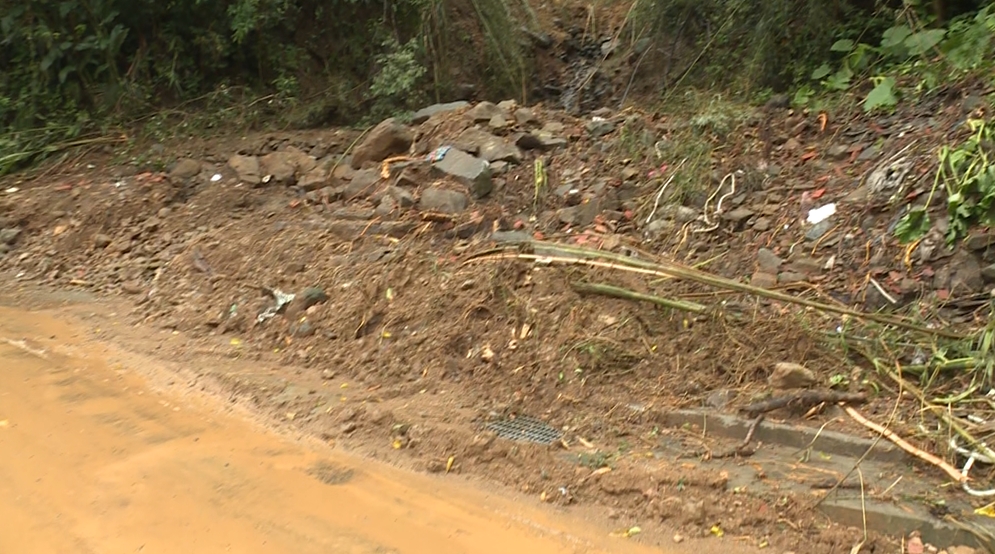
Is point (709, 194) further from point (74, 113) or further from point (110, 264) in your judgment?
point (74, 113)

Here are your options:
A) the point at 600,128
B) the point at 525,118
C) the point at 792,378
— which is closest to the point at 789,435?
the point at 792,378

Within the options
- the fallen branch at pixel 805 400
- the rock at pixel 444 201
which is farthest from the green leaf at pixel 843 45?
the fallen branch at pixel 805 400

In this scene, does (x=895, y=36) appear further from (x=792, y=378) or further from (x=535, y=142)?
(x=792, y=378)

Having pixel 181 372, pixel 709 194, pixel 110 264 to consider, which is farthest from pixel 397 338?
pixel 110 264

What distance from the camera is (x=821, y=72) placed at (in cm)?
655

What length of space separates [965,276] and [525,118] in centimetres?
402

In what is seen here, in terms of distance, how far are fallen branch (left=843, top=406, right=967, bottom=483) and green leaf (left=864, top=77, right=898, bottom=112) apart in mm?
3106

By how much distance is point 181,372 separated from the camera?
440 centimetres

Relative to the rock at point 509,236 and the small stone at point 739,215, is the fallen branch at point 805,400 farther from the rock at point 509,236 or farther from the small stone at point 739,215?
the rock at point 509,236

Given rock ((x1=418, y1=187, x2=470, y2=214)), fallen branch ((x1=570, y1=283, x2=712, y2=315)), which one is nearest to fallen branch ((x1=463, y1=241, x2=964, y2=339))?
fallen branch ((x1=570, y1=283, x2=712, y2=315))

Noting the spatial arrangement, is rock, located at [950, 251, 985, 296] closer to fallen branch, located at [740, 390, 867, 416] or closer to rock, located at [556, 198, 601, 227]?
fallen branch, located at [740, 390, 867, 416]

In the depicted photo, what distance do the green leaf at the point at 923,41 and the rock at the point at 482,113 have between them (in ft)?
11.3

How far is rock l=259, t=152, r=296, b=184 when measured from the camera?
7.10 metres

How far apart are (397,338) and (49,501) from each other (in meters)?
1.98
